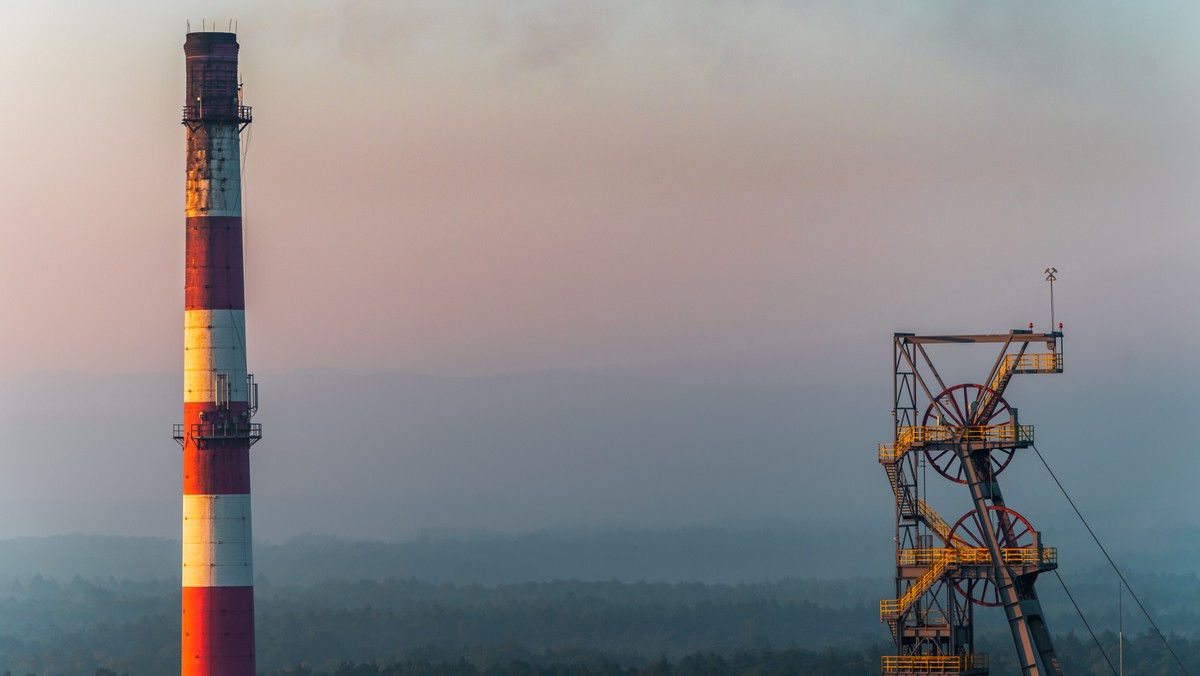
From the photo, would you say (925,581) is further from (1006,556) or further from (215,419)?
(215,419)

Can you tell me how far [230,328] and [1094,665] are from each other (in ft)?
393

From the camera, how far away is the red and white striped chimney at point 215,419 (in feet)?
253

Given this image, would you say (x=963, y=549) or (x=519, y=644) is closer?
(x=963, y=549)

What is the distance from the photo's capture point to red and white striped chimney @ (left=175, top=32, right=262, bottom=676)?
77125 mm

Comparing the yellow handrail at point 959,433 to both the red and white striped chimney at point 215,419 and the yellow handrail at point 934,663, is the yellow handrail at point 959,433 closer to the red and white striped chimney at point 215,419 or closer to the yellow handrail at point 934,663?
the yellow handrail at point 934,663

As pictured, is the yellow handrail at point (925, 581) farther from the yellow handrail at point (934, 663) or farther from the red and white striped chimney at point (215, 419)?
the red and white striped chimney at point (215, 419)

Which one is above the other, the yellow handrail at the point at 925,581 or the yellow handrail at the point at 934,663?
the yellow handrail at the point at 925,581

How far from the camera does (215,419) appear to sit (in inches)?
3063

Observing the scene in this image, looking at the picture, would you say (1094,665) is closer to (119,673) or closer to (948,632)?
(119,673)

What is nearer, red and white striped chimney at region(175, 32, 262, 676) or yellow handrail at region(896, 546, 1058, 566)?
yellow handrail at region(896, 546, 1058, 566)

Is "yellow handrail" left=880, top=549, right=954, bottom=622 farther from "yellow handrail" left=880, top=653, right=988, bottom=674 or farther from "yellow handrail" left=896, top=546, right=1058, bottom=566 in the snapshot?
"yellow handrail" left=880, top=653, right=988, bottom=674

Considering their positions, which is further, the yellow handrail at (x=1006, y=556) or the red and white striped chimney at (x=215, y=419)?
the red and white striped chimney at (x=215, y=419)

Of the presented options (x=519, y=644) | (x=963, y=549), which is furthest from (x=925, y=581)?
(x=519, y=644)

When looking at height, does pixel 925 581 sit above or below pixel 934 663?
above
